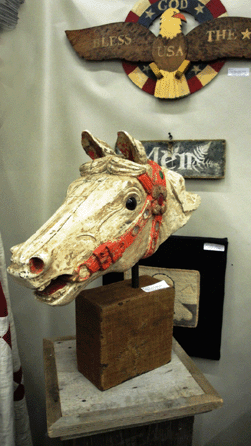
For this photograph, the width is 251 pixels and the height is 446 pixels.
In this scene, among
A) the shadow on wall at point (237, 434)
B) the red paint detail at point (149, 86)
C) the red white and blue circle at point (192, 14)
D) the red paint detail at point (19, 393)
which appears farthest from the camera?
the shadow on wall at point (237, 434)

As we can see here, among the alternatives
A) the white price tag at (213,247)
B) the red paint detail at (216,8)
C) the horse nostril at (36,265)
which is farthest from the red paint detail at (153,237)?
the red paint detail at (216,8)

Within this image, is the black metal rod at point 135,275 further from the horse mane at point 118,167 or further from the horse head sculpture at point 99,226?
the horse mane at point 118,167

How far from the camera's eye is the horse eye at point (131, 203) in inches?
39.9

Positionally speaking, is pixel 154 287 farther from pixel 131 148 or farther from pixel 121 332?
pixel 131 148

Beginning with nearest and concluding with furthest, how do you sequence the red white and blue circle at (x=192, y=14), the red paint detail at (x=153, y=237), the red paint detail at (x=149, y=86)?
1. the red paint detail at (x=153, y=237)
2. the red white and blue circle at (x=192, y=14)
3. the red paint detail at (x=149, y=86)

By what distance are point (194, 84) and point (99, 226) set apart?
1.01 m

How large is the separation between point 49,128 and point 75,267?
1.12m

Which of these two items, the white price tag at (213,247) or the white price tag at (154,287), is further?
the white price tag at (213,247)

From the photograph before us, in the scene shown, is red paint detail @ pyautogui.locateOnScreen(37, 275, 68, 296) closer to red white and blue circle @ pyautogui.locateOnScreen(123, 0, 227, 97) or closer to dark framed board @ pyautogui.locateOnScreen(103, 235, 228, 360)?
dark framed board @ pyautogui.locateOnScreen(103, 235, 228, 360)

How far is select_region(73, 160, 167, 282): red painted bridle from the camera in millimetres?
926

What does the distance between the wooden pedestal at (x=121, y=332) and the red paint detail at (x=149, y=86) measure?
993mm

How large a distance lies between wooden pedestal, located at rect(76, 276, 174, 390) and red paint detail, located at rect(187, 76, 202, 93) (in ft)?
3.25

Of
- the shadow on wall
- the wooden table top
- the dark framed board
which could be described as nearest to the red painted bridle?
the wooden table top

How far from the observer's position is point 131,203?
102cm
